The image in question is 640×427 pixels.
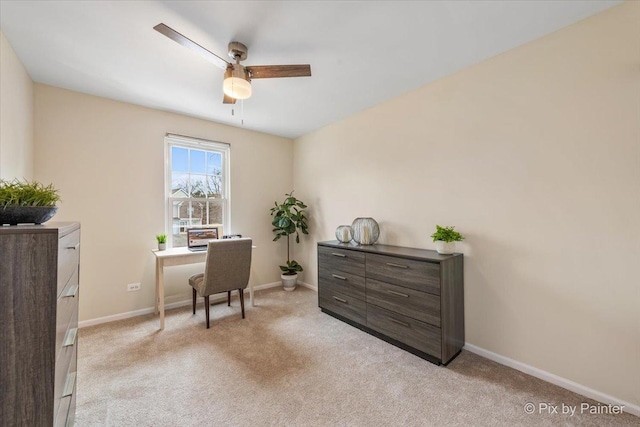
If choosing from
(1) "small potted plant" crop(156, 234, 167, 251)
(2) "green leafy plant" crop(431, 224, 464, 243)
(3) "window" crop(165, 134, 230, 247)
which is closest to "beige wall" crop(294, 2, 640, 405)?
(2) "green leafy plant" crop(431, 224, 464, 243)

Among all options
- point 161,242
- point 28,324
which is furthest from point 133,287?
point 28,324

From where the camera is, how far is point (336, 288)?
3.00 meters

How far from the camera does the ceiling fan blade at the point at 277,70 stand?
6.32 feet

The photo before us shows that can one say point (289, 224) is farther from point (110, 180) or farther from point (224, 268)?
point (110, 180)

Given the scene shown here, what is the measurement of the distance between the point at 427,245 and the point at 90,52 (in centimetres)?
355

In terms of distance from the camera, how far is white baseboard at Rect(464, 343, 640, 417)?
1.62 m

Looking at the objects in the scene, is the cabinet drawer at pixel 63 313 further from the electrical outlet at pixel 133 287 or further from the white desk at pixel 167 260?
the electrical outlet at pixel 133 287

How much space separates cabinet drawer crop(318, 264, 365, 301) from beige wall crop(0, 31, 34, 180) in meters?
2.94

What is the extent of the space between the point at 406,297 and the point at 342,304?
875 mm

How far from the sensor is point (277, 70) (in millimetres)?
1968

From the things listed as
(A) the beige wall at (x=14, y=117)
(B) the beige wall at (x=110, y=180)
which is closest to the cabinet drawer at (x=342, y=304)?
(B) the beige wall at (x=110, y=180)

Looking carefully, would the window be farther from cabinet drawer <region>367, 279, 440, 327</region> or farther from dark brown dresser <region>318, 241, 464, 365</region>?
cabinet drawer <region>367, 279, 440, 327</region>

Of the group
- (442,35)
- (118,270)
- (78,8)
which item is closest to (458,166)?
(442,35)

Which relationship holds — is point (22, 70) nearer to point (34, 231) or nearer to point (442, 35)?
point (34, 231)
